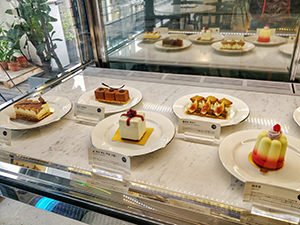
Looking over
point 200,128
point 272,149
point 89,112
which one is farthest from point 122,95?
point 272,149

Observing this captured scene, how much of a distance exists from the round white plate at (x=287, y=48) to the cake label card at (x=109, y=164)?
3.16 ft

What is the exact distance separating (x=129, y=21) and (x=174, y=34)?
267mm

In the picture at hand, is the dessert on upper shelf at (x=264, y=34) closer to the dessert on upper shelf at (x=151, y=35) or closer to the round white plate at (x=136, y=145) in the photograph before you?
the dessert on upper shelf at (x=151, y=35)

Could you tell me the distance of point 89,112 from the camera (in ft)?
3.29

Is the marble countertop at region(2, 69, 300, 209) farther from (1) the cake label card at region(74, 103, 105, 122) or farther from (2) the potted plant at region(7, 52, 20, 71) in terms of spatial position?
(2) the potted plant at region(7, 52, 20, 71)

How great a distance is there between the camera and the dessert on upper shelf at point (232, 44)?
51.5 inches

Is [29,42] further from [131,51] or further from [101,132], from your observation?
[101,132]

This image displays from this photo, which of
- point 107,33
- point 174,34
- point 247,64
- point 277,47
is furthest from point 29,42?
point 277,47

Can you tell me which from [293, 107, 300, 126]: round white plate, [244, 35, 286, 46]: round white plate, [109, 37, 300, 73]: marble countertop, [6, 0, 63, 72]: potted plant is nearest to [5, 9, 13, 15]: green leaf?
[6, 0, 63, 72]: potted plant

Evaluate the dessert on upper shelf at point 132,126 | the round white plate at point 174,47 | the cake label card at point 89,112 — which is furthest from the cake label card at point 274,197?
the round white plate at point 174,47

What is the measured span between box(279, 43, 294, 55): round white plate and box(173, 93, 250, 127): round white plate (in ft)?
1.31

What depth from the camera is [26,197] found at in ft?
2.64

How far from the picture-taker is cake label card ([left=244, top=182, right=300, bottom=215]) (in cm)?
56

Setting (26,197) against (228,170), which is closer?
(228,170)
